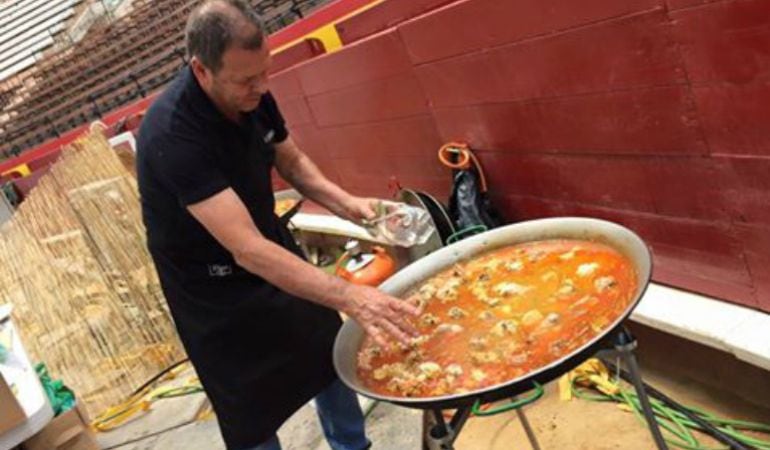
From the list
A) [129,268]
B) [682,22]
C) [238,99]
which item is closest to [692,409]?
[682,22]

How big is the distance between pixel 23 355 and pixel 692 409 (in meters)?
3.21

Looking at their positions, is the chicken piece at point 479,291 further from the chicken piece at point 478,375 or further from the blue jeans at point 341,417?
the blue jeans at point 341,417

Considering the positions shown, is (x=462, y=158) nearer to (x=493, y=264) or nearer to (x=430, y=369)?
(x=493, y=264)

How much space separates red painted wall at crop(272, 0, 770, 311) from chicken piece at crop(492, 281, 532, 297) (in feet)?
2.82

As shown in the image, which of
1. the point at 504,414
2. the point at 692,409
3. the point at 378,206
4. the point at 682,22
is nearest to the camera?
the point at 682,22

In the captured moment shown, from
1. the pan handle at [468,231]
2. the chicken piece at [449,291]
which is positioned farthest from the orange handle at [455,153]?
the chicken piece at [449,291]

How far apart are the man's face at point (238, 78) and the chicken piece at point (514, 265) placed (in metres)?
0.89

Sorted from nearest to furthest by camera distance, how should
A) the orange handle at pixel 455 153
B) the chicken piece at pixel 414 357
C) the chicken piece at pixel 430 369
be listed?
the chicken piece at pixel 430 369 → the chicken piece at pixel 414 357 → the orange handle at pixel 455 153

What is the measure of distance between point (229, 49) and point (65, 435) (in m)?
2.87

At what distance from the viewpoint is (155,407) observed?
4.54 metres

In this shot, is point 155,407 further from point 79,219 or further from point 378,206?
point 378,206

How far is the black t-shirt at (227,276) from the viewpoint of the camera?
2.02 meters

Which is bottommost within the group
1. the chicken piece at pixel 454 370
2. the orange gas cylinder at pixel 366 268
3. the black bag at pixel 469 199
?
the orange gas cylinder at pixel 366 268

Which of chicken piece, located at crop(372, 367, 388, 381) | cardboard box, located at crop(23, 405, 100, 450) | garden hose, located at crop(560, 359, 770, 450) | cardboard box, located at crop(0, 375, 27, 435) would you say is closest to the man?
chicken piece, located at crop(372, 367, 388, 381)
